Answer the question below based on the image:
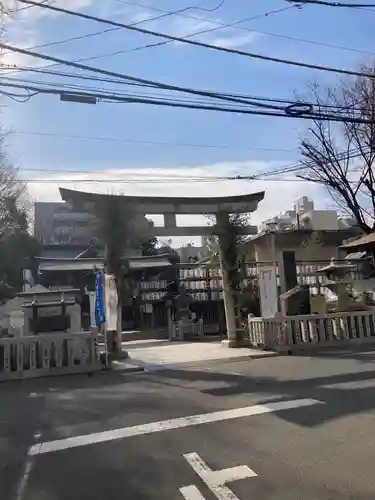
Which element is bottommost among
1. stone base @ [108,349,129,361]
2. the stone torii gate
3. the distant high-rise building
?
stone base @ [108,349,129,361]

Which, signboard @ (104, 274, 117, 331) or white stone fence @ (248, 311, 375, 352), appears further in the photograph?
signboard @ (104, 274, 117, 331)

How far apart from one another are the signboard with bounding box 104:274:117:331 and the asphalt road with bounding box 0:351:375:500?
172 inches

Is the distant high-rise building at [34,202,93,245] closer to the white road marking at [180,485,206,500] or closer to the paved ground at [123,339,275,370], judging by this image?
the paved ground at [123,339,275,370]

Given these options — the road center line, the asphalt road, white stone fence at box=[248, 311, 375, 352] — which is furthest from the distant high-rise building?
the road center line

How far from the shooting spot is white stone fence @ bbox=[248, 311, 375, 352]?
44.3ft

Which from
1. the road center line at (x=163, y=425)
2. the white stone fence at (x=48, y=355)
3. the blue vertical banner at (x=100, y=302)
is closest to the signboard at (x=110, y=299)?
the blue vertical banner at (x=100, y=302)

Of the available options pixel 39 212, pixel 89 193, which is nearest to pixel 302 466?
pixel 89 193

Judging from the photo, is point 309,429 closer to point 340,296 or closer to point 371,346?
point 371,346

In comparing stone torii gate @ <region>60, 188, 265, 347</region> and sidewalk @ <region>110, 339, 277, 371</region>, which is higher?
stone torii gate @ <region>60, 188, 265, 347</region>

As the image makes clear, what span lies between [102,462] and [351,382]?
4.77 meters

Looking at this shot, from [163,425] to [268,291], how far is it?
10.6 meters

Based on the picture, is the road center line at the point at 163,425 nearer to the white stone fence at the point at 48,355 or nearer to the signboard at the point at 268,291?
→ the white stone fence at the point at 48,355

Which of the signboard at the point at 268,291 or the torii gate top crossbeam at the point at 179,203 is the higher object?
the torii gate top crossbeam at the point at 179,203

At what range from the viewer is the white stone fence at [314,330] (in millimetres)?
13492
